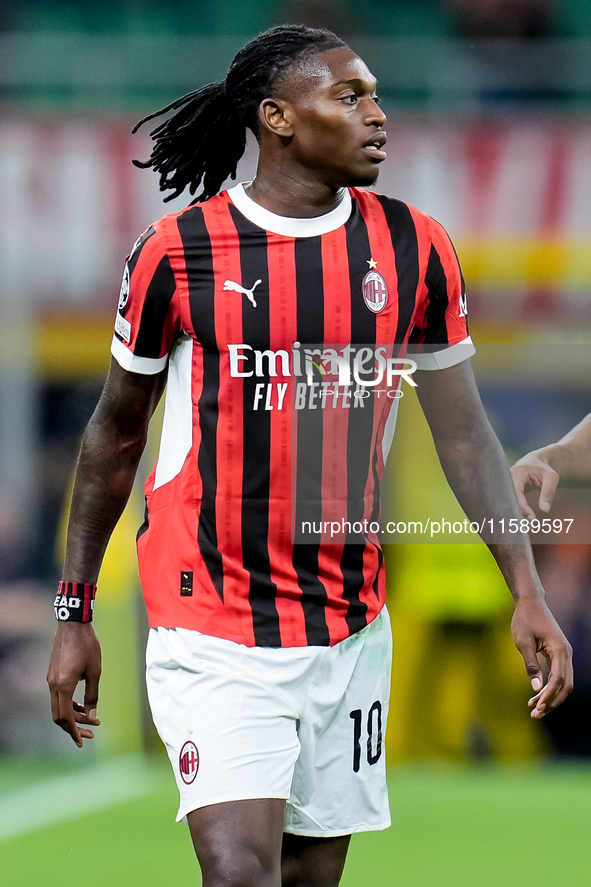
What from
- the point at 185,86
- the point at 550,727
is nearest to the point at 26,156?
the point at 185,86

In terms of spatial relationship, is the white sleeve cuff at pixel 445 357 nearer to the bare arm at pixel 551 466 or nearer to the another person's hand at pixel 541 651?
the bare arm at pixel 551 466

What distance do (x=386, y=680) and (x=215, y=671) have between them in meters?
0.39

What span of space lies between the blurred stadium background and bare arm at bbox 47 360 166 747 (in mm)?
2656

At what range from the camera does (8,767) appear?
536 centimetres

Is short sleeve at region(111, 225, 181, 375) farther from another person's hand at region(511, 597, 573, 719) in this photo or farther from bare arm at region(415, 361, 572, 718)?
another person's hand at region(511, 597, 573, 719)

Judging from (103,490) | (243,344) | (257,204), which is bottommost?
(103,490)

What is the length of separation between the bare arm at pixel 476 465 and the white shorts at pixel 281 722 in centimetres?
29

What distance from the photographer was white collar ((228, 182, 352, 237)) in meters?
2.44

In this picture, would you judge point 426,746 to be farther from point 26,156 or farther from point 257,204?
point 257,204

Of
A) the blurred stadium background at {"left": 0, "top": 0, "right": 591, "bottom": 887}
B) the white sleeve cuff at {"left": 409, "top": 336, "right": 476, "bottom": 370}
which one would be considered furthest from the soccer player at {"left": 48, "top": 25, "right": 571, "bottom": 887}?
the blurred stadium background at {"left": 0, "top": 0, "right": 591, "bottom": 887}

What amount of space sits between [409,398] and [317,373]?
303 centimetres

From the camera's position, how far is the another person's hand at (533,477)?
8.49 feet

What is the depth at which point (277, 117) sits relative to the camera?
8.07 feet

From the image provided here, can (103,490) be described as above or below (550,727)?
above
